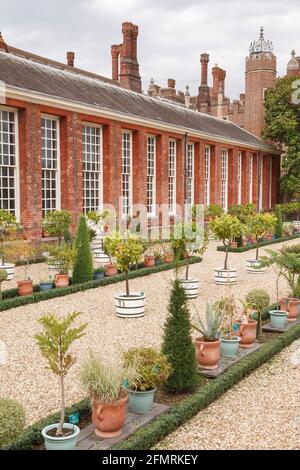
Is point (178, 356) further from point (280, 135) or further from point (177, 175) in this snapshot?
point (280, 135)

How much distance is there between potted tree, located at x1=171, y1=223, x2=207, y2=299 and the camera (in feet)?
40.7

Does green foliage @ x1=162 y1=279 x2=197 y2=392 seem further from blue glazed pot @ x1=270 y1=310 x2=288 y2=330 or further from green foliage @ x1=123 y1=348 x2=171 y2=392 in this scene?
blue glazed pot @ x1=270 y1=310 x2=288 y2=330

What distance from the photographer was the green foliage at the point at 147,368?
18.1 feet

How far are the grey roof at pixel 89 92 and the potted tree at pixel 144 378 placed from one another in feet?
42.1

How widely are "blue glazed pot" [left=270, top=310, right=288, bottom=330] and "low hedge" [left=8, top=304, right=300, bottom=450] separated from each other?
1657 millimetres

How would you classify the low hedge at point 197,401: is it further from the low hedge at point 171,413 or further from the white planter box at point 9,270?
the white planter box at point 9,270

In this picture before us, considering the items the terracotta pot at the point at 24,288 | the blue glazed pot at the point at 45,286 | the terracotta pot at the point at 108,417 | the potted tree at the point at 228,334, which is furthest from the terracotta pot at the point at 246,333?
the blue glazed pot at the point at 45,286

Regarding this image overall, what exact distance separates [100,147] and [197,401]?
16.5 metres

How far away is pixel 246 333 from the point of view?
315 inches

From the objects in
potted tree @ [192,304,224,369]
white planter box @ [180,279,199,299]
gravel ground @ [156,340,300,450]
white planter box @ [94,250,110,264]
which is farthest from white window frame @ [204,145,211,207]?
gravel ground @ [156,340,300,450]

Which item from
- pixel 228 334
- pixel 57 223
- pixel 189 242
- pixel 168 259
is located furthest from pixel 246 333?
pixel 57 223

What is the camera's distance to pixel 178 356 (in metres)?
5.98

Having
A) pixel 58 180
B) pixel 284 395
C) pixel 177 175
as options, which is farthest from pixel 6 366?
pixel 177 175
